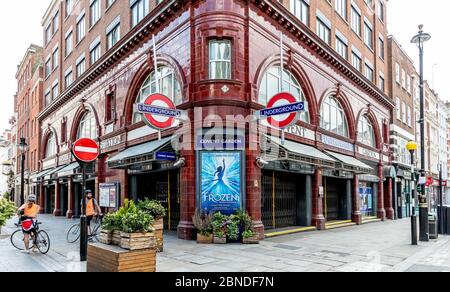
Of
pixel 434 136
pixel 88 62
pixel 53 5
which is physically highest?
pixel 53 5

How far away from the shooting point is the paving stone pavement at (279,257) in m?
9.30

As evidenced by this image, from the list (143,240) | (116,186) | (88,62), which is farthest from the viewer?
(88,62)

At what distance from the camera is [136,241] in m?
7.42

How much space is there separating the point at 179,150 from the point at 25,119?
3703cm

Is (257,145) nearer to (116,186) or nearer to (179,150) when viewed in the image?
(179,150)

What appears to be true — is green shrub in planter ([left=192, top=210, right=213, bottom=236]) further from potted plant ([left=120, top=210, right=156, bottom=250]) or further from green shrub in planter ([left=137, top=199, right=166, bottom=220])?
potted plant ([left=120, top=210, right=156, bottom=250])

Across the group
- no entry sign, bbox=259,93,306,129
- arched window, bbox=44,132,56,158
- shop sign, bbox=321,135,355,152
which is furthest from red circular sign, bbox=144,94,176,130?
arched window, bbox=44,132,56,158

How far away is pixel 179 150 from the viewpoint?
589 inches

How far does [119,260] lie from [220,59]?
9.53m

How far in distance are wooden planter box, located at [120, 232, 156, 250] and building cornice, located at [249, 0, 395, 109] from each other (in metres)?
11.1

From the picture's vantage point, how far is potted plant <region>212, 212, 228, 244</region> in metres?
13.1

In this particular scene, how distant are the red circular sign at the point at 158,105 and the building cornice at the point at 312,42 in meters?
5.19

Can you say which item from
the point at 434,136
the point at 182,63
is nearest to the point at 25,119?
the point at 182,63
